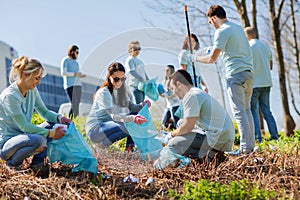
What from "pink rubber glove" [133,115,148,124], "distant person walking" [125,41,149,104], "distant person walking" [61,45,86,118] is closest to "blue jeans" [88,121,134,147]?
"pink rubber glove" [133,115,148,124]

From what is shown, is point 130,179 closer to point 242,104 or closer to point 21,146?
point 21,146


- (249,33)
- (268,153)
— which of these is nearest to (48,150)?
(268,153)

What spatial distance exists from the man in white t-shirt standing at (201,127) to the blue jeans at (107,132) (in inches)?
39.0

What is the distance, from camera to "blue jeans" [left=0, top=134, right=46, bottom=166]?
Answer: 12.4 ft

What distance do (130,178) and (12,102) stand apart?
1114 millimetres

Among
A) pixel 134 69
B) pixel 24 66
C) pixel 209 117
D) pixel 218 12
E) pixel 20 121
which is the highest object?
pixel 218 12

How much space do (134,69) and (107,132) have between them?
1185mm

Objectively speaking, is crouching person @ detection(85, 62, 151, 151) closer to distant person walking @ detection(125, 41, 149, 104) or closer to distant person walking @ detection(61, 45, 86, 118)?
distant person walking @ detection(125, 41, 149, 104)

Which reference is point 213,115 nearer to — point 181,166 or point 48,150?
point 181,166

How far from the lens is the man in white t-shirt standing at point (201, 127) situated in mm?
4109

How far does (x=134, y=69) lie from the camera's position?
595 centimetres

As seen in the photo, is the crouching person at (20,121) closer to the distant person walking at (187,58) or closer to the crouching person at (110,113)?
the crouching person at (110,113)

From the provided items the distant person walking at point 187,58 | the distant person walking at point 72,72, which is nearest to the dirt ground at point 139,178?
the distant person walking at point 187,58

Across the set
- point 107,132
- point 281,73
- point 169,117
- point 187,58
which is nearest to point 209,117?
point 107,132
